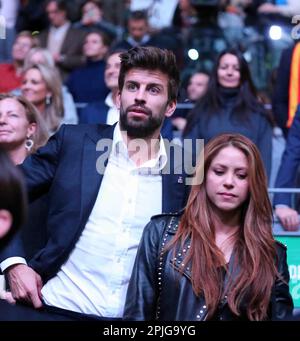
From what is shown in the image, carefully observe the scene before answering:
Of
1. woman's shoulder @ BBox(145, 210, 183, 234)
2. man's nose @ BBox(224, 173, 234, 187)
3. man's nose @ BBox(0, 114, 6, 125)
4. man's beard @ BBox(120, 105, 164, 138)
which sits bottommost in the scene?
woman's shoulder @ BBox(145, 210, 183, 234)

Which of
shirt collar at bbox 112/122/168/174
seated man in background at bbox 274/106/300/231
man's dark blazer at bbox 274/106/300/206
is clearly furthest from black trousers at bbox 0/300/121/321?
man's dark blazer at bbox 274/106/300/206

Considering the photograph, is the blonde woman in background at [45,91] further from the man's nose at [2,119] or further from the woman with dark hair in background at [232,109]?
the man's nose at [2,119]

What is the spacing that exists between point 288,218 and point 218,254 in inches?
46.7

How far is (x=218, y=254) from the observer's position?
380cm

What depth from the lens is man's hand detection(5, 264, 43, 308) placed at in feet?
12.8

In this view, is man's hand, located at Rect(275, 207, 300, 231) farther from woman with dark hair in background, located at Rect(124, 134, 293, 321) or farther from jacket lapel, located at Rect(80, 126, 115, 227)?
jacket lapel, located at Rect(80, 126, 115, 227)

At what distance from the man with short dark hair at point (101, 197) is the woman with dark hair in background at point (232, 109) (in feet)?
5.53

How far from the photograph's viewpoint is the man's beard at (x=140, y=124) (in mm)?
3928

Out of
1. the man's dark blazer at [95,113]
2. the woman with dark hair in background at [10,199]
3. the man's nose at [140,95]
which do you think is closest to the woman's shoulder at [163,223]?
the man's nose at [140,95]

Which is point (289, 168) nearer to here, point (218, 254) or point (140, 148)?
point (140, 148)

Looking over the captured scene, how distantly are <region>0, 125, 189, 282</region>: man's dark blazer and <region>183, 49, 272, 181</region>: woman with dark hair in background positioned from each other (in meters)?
1.70

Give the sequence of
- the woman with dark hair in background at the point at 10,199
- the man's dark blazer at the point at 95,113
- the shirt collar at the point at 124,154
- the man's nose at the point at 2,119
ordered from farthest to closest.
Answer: the man's dark blazer at the point at 95,113
the man's nose at the point at 2,119
the shirt collar at the point at 124,154
the woman with dark hair in background at the point at 10,199

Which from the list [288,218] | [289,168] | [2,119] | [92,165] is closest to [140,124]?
[92,165]
